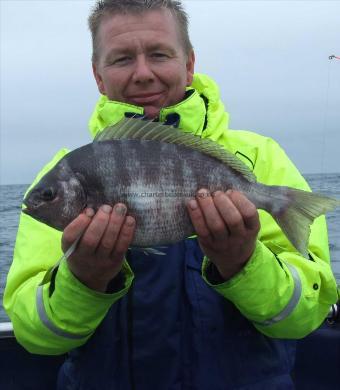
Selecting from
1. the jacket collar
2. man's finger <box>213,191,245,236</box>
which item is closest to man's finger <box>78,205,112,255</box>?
man's finger <box>213,191,245,236</box>

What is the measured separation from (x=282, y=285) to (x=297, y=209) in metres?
0.34

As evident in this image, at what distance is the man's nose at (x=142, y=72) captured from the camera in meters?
2.59

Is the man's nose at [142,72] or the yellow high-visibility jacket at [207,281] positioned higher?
the man's nose at [142,72]

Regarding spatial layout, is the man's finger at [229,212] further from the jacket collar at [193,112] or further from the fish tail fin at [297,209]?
the jacket collar at [193,112]

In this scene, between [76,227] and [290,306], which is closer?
[76,227]

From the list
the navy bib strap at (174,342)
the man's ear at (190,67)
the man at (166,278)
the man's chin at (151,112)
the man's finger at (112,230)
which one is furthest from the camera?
the man's ear at (190,67)

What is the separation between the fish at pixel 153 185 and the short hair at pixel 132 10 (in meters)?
0.86

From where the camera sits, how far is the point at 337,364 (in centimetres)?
355

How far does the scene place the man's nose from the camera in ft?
8.51

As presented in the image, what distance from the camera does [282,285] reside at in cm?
225

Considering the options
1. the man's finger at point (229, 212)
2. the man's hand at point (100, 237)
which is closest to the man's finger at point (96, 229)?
the man's hand at point (100, 237)

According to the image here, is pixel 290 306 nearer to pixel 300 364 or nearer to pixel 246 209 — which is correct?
pixel 246 209

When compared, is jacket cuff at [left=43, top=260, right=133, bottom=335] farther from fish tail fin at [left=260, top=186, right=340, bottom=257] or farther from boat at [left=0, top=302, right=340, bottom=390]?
boat at [left=0, top=302, right=340, bottom=390]

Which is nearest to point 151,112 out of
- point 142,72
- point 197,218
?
point 142,72
